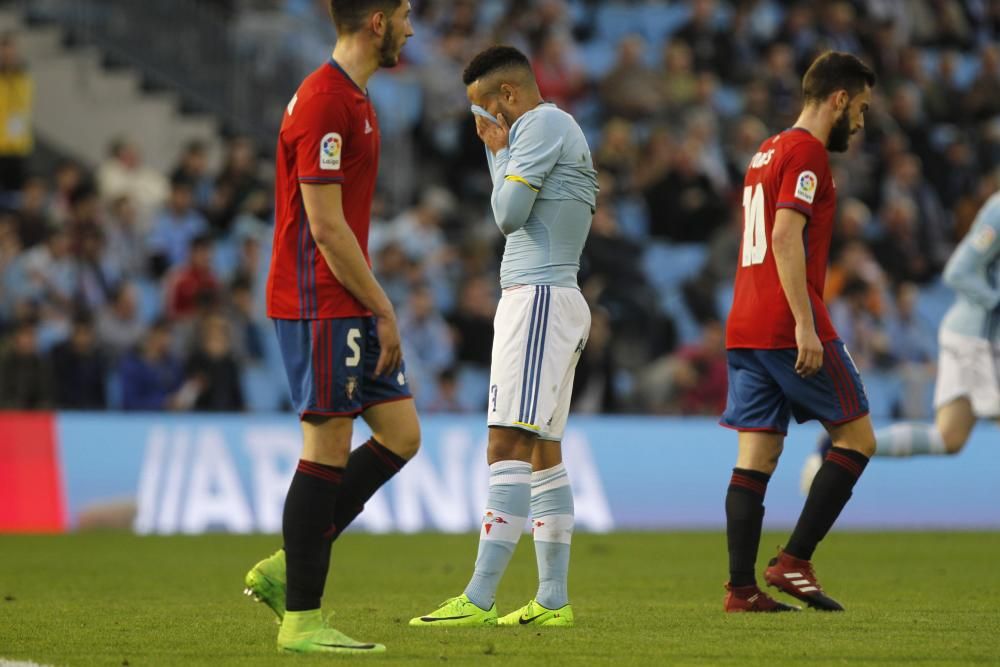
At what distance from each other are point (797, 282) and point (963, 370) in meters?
3.50

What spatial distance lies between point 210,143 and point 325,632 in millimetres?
15401

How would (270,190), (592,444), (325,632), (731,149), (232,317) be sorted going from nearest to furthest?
1. (325,632)
2. (592,444)
3. (232,317)
4. (270,190)
5. (731,149)

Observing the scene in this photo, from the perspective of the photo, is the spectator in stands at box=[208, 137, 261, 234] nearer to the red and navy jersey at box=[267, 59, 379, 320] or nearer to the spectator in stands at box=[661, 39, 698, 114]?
the spectator in stands at box=[661, 39, 698, 114]

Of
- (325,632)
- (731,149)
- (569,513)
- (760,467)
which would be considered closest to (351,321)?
(325,632)

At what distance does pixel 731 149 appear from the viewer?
19172 mm

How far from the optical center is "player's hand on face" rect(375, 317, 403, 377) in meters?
5.67

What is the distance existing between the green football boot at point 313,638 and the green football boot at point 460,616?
0.91 metres

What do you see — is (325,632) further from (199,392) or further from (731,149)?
(731,149)

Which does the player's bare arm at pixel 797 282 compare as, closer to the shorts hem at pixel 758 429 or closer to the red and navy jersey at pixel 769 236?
the red and navy jersey at pixel 769 236

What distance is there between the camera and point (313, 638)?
5.58 meters

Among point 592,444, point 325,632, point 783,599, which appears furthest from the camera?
point 592,444

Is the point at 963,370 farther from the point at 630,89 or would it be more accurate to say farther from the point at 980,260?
the point at 630,89

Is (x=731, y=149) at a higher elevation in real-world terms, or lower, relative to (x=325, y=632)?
higher

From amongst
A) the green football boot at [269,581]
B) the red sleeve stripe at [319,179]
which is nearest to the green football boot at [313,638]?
the green football boot at [269,581]
